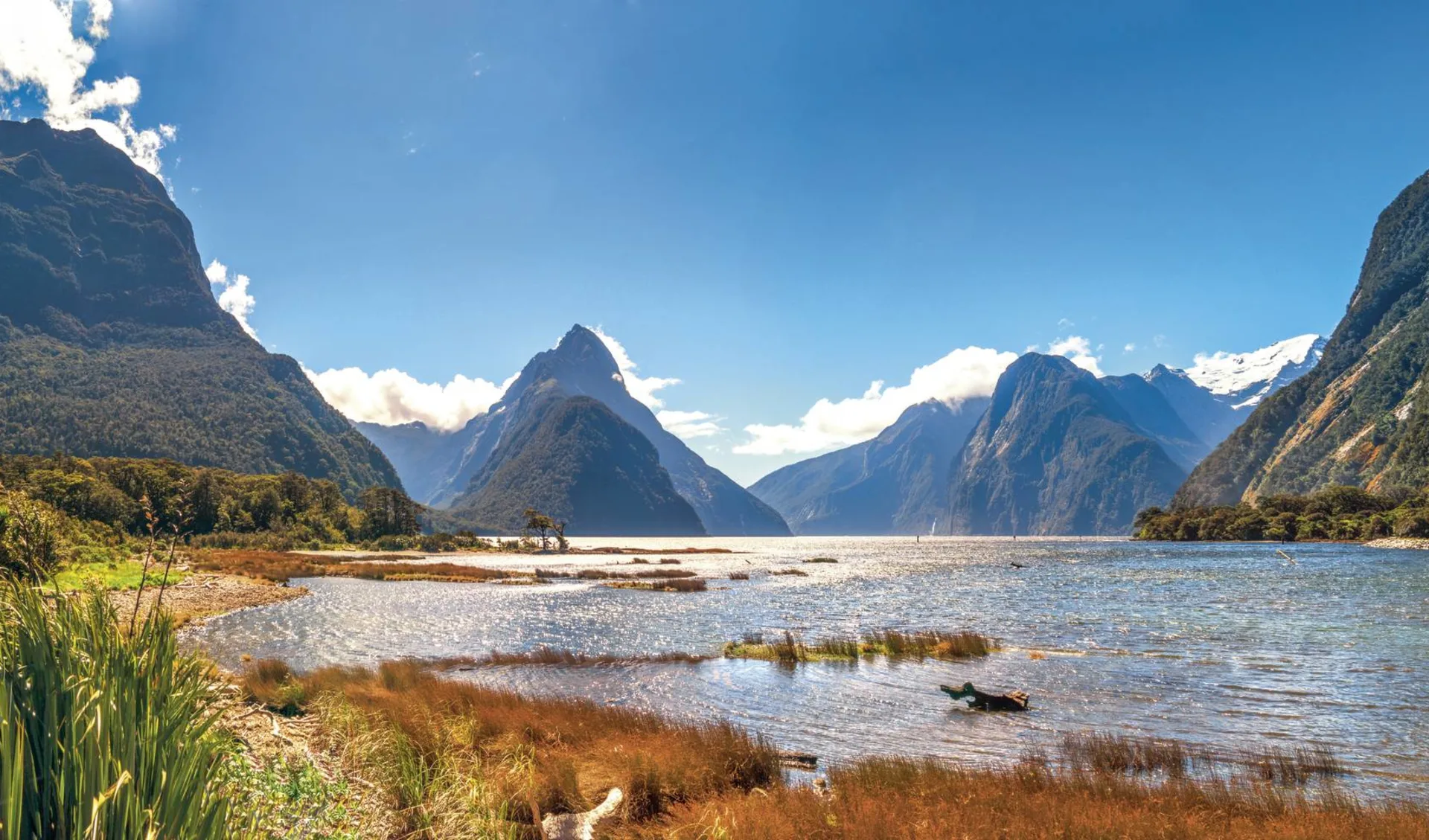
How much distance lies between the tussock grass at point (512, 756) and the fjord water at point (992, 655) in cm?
381

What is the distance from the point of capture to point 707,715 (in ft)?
66.3

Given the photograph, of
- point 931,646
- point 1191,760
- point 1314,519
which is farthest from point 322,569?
point 1314,519

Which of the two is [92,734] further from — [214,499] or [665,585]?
[214,499]

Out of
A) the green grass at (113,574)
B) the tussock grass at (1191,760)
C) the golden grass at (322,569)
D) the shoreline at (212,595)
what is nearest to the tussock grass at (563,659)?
→ the shoreline at (212,595)

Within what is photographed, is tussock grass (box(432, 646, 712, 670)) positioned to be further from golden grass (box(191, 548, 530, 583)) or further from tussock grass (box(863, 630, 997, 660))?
golden grass (box(191, 548, 530, 583))

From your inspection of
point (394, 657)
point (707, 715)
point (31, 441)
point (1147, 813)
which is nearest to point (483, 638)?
point (394, 657)

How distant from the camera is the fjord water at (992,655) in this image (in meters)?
18.4

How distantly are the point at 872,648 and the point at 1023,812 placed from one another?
21946 mm

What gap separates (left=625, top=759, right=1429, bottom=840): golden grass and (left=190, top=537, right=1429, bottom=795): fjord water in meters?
3.90

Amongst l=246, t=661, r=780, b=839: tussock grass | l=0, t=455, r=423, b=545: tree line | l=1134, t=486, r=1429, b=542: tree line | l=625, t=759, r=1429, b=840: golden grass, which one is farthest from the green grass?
l=1134, t=486, r=1429, b=542: tree line

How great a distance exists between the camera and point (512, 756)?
1360 centimetres

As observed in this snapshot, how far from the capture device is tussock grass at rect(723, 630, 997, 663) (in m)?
29.8

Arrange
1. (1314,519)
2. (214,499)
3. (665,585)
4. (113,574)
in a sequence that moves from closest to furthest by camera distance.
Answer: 1. (113,574)
2. (665,585)
3. (214,499)
4. (1314,519)

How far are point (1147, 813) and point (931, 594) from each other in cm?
5318
